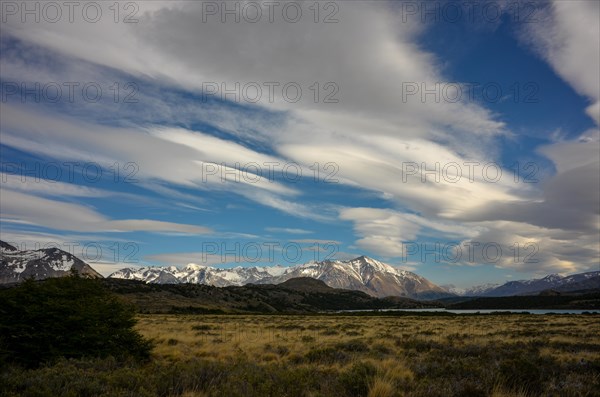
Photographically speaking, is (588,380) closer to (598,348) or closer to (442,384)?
(442,384)

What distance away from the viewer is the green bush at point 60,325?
1112 centimetres

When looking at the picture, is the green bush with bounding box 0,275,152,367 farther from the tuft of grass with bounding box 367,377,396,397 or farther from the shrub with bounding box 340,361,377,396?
the tuft of grass with bounding box 367,377,396,397

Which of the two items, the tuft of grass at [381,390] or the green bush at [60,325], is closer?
the tuft of grass at [381,390]

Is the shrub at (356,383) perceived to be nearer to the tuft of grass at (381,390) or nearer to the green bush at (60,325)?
the tuft of grass at (381,390)

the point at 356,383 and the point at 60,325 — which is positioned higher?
the point at 60,325

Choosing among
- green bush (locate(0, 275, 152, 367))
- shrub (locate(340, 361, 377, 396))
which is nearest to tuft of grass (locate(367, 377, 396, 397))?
shrub (locate(340, 361, 377, 396))

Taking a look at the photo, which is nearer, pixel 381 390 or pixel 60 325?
pixel 381 390

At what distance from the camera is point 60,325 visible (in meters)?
11.8

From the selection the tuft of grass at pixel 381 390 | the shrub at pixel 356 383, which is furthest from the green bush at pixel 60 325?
the tuft of grass at pixel 381 390

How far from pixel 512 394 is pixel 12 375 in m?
10.7

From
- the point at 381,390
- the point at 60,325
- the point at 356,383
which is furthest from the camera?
the point at 60,325

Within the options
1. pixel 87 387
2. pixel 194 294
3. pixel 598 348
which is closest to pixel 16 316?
pixel 87 387

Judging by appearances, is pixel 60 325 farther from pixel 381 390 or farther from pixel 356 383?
pixel 381 390

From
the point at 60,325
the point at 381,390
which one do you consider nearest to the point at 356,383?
the point at 381,390
